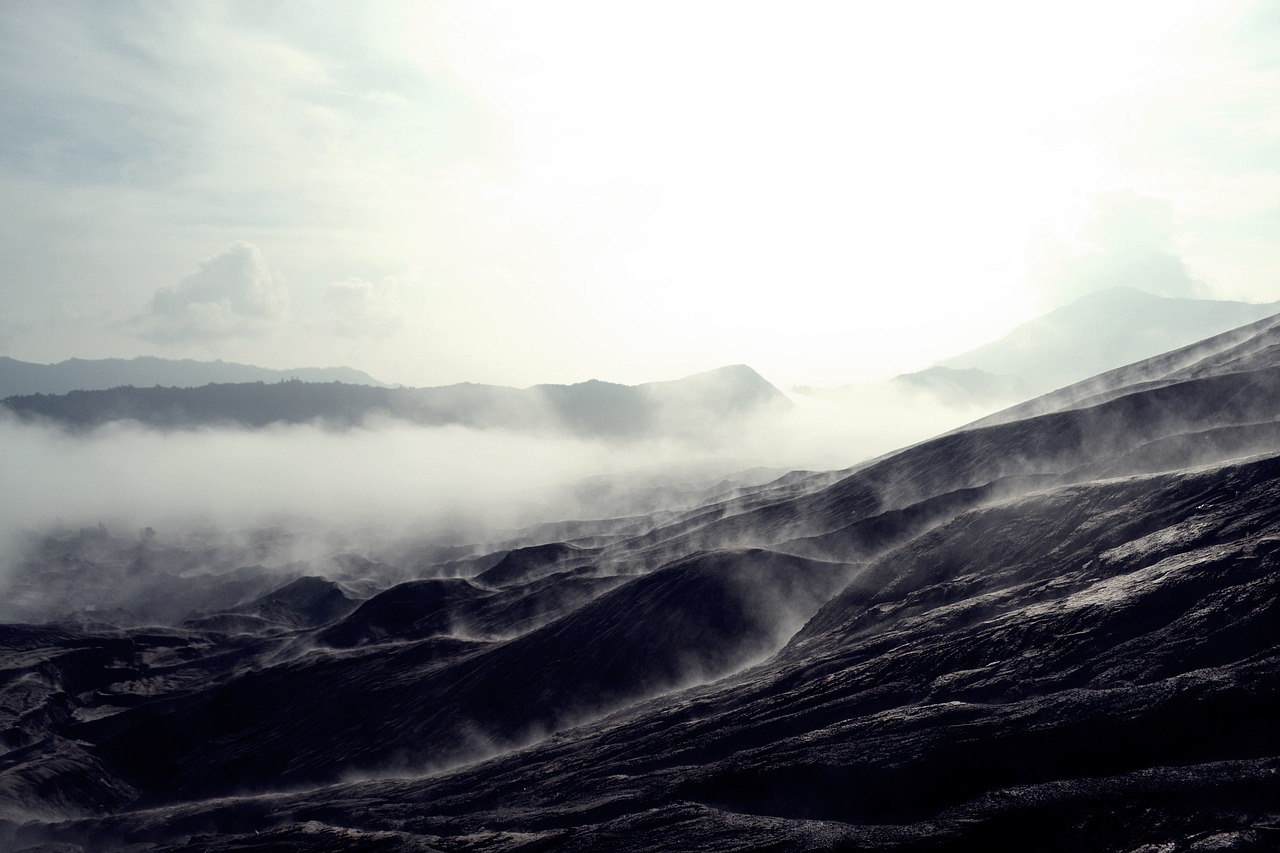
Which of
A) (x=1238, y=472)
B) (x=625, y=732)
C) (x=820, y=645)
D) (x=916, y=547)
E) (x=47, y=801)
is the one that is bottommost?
(x=47, y=801)

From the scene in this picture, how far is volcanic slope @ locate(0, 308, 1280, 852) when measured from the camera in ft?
76.0

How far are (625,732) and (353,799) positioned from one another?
53.4 feet

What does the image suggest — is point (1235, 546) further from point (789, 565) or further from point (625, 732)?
point (789, 565)

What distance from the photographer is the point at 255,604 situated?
395 ft

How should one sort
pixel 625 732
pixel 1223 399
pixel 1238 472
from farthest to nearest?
pixel 1223 399, pixel 625 732, pixel 1238 472

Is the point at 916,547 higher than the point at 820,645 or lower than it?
higher

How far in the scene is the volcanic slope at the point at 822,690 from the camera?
76.0 feet

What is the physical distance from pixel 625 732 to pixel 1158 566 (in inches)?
846

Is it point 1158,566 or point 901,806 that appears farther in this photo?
point 1158,566

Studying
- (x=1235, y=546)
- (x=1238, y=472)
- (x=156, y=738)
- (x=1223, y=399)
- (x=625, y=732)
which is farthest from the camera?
(x=156, y=738)

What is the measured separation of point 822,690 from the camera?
33.4 metres

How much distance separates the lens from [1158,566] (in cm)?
3058

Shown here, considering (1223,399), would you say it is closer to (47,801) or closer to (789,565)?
(789,565)

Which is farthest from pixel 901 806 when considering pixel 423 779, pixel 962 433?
pixel 962 433
